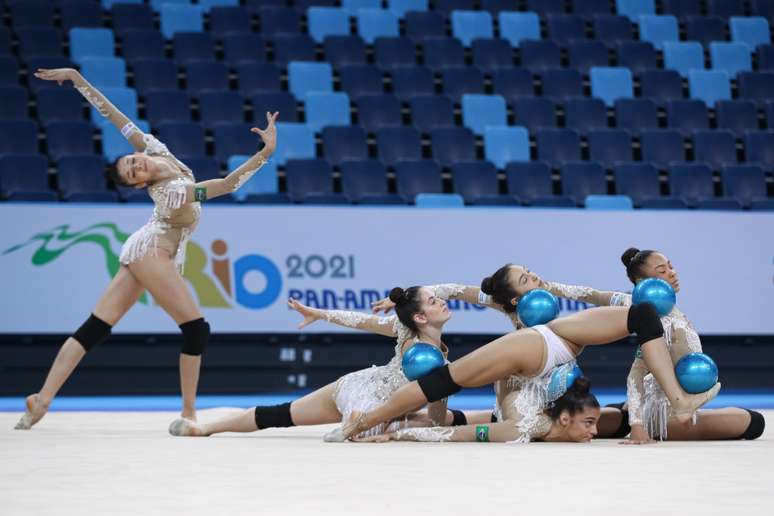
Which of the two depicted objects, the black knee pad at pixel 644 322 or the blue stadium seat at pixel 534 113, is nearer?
the black knee pad at pixel 644 322

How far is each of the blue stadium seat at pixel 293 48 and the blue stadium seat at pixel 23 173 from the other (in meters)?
2.73

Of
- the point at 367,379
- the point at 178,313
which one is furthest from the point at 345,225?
the point at 367,379

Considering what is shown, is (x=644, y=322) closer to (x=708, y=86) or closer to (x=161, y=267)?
(x=161, y=267)

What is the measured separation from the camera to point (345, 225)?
767 centimetres

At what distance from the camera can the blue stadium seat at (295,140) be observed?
8859 millimetres

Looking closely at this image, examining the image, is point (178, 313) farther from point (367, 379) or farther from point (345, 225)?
point (345, 225)

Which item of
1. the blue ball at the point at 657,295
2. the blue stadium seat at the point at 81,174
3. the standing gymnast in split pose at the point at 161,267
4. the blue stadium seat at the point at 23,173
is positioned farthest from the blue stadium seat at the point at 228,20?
the blue ball at the point at 657,295

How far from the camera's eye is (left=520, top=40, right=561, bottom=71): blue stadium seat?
10406 mm

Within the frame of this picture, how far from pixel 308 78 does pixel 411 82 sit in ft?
3.00

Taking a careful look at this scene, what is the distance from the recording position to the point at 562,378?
4.11 m

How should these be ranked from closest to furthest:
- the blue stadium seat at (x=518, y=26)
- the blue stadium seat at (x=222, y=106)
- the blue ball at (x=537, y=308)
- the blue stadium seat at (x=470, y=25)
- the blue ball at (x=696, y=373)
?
the blue ball at (x=696, y=373) < the blue ball at (x=537, y=308) < the blue stadium seat at (x=222, y=106) < the blue stadium seat at (x=470, y=25) < the blue stadium seat at (x=518, y=26)

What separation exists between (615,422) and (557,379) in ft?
1.70

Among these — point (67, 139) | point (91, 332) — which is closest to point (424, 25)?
point (67, 139)

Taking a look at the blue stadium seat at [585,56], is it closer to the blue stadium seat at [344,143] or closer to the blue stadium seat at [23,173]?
the blue stadium seat at [344,143]
